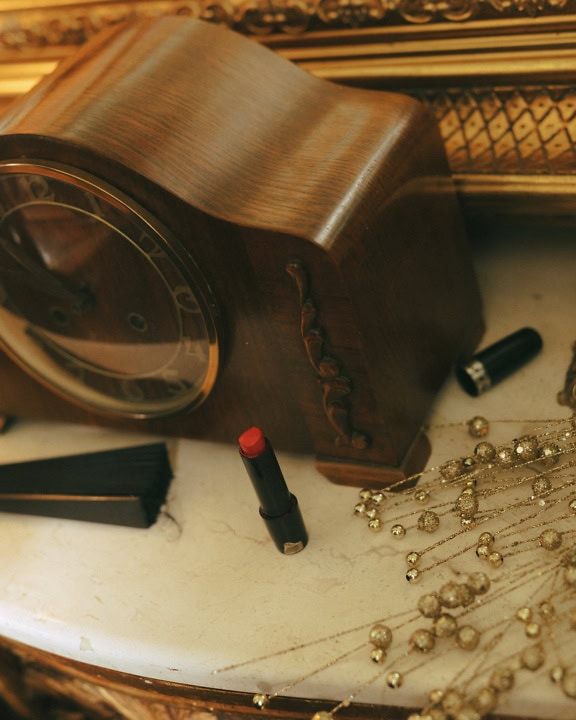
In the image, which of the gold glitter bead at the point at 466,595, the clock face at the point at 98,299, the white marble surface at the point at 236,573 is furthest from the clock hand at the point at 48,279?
the gold glitter bead at the point at 466,595

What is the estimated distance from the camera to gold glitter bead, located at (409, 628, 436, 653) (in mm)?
666

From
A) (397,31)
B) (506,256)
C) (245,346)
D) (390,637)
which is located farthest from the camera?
(506,256)

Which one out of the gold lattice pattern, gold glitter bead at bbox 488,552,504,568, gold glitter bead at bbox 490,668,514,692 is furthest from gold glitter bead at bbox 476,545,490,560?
the gold lattice pattern

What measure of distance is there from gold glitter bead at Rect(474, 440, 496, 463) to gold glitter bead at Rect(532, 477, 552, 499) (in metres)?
0.05

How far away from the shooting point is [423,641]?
666mm

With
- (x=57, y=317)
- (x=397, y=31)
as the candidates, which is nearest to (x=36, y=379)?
(x=57, y=317)

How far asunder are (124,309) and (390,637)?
1.25 feet

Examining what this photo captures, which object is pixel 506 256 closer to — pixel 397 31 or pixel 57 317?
pixel 397 31

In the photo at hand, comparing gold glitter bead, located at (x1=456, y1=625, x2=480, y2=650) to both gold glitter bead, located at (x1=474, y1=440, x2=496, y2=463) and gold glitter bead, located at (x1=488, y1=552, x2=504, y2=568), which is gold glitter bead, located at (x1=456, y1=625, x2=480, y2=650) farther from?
gold glitter bead, located at (x1=474, y1=440, x2=496, y2=463)

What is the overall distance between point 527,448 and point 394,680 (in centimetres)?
24

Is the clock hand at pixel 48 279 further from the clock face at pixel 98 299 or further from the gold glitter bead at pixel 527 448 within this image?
the gold glitter bead at pixel 527 448

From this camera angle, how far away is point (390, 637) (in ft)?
2.25

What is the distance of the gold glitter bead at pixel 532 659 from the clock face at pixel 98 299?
1.18 ft

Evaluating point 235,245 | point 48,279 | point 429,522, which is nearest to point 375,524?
point 429,522
